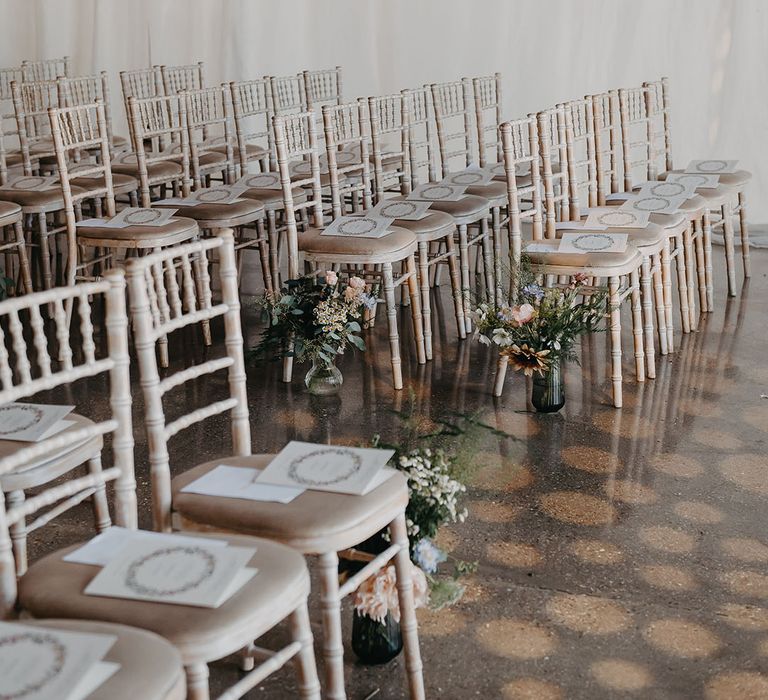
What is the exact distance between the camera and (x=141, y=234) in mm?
4484

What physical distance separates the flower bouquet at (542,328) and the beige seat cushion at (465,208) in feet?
3.05

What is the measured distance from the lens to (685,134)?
282 inches

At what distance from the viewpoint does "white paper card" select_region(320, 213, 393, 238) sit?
431 centimetres

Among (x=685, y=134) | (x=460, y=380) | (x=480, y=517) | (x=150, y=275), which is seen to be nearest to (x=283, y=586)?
(x=150, y=275)

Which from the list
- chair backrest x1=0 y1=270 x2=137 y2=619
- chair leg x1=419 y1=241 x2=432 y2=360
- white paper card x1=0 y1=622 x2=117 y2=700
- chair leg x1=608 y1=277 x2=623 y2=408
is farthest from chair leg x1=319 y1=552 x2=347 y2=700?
chair leg x1=419 y1=241 x2=432 y2=360

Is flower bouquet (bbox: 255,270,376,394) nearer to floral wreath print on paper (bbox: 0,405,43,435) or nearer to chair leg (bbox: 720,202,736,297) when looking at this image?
floral wreath print on paper (bbox: 0,405,43,435)

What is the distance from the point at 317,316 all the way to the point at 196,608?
2.60 metres

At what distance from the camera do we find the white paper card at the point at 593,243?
407cm

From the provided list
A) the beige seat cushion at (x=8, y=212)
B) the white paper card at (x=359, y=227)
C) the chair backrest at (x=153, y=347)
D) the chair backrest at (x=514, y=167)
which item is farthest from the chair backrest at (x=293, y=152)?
the chair backrest at (x=153, y=347)

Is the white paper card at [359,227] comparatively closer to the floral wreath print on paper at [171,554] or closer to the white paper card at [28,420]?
the white paper card at [28,420]

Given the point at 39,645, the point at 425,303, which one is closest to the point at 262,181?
the point at 425,303

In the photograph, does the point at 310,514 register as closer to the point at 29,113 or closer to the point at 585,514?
the point at 585,514

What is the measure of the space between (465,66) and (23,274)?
3.66 metres

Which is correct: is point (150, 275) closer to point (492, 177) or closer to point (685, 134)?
point (492, 177)
